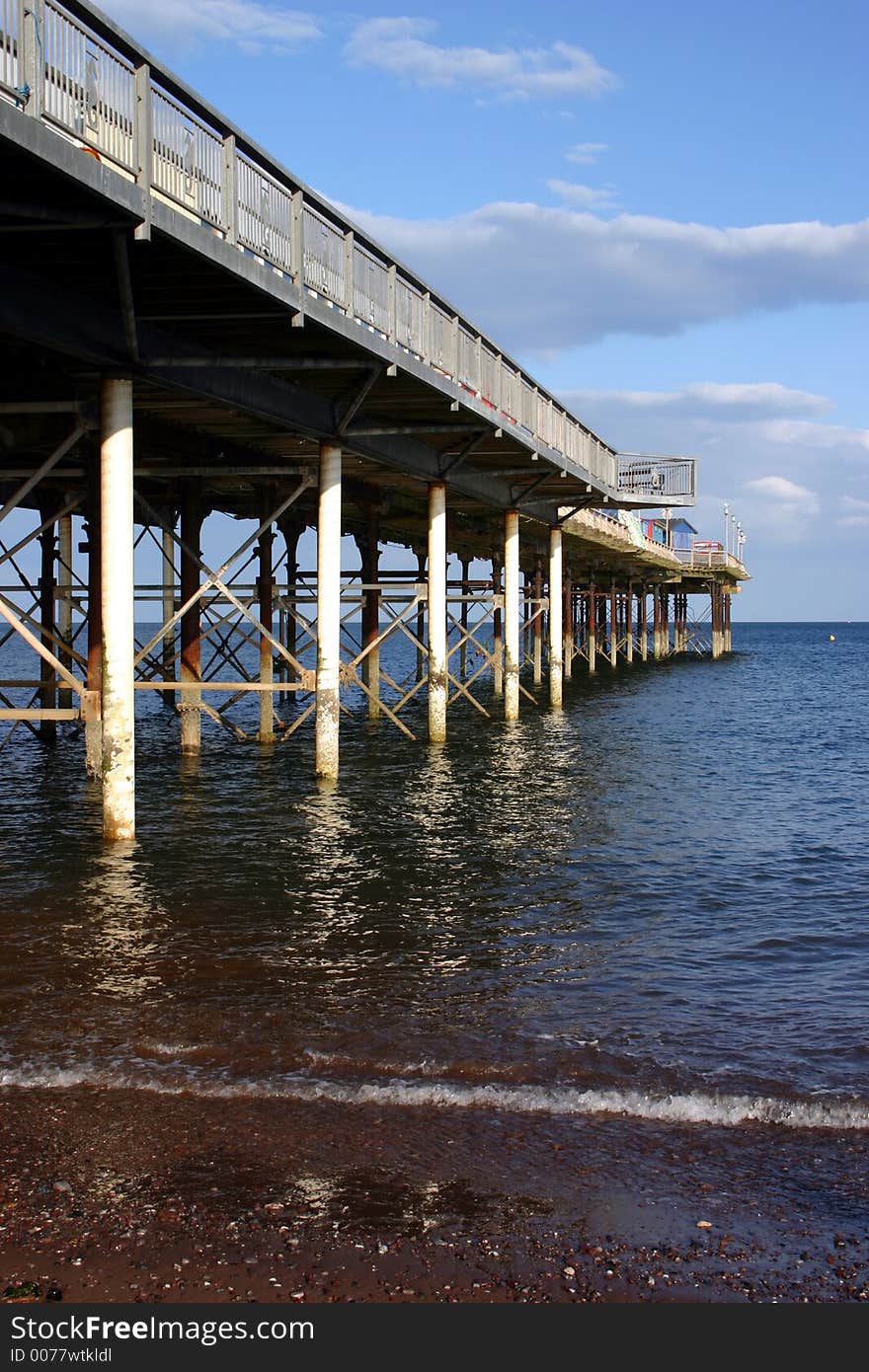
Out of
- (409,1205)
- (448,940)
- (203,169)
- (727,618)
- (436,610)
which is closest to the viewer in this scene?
(409,1205)

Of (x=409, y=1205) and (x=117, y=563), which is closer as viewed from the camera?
(x=409, y=1205)

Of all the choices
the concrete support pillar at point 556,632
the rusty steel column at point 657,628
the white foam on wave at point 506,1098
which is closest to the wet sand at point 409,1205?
the white foam on wave at point 506,1098

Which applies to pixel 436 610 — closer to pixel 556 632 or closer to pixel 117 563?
pixel 556 632

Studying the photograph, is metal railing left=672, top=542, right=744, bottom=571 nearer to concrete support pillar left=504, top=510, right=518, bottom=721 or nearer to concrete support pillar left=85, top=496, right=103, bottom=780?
concrete support pillar left=504, top=510, right=518, bottom=721

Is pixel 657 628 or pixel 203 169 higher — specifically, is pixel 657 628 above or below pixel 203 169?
below

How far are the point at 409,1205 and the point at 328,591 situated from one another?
574 inches

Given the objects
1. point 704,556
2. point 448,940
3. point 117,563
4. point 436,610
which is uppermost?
point 704,556

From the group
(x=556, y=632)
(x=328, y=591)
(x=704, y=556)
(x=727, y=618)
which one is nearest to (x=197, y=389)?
(x=328, y=591)

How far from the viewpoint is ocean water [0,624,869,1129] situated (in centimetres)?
716

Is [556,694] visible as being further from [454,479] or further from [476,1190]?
[476,1190]

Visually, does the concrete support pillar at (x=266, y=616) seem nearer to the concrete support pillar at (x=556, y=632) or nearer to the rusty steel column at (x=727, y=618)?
the concrete support pillar at (x=556, y=632)

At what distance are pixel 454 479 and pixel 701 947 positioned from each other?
669 inches

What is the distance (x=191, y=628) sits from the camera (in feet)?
72.7

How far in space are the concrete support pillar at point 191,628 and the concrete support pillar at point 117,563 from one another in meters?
7.01
